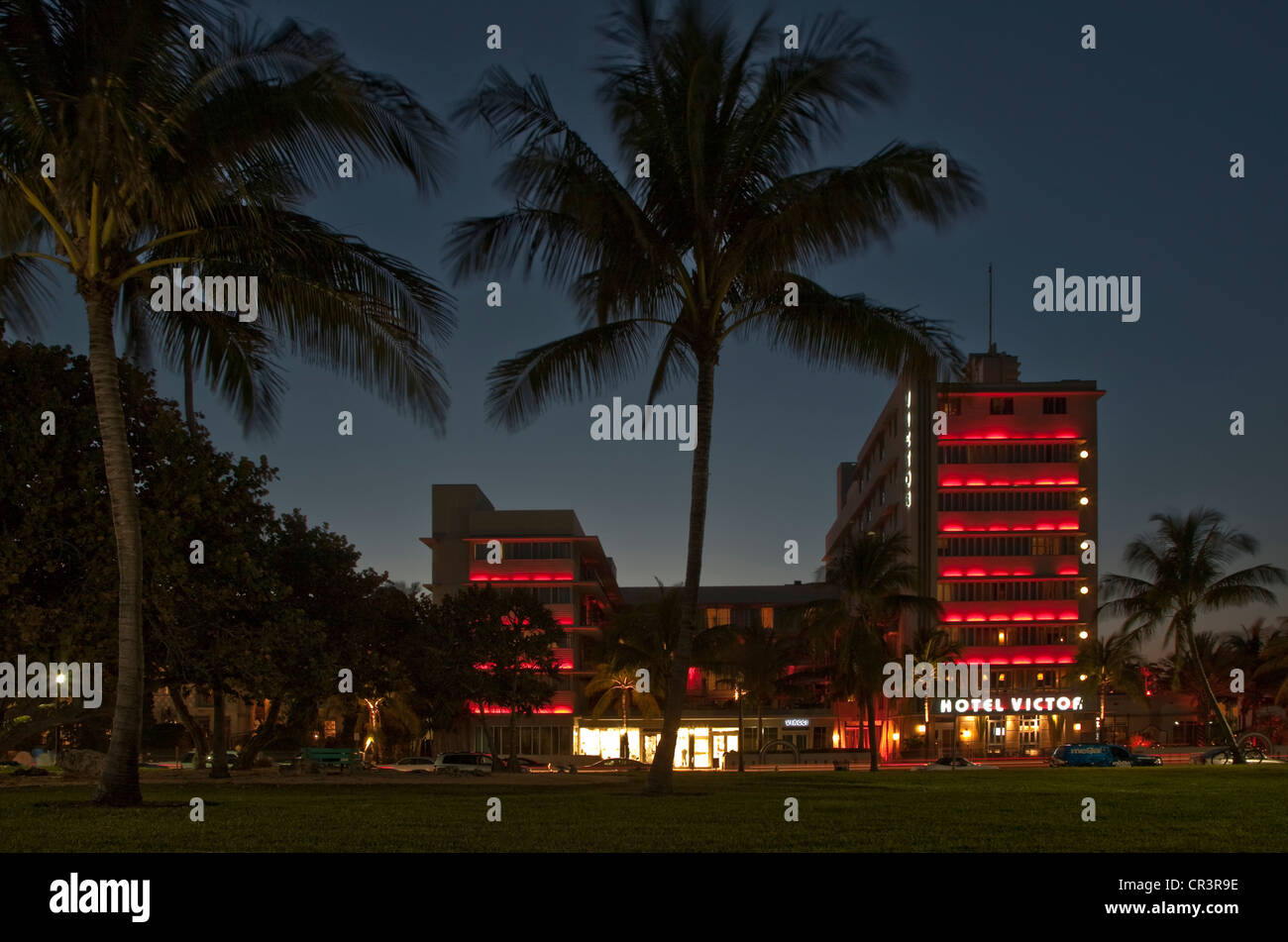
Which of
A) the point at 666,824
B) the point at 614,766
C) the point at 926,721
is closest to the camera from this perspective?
the point at 666,824

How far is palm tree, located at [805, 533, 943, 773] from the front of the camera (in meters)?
50.8

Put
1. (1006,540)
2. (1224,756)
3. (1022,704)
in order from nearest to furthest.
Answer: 1. (1224,756)
2. (1022,704)
3. (1006,540)

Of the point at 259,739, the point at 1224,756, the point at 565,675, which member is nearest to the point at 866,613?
the point at 1224,756

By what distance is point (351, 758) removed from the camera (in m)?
57.2

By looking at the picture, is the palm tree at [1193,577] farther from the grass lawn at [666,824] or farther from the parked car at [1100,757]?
the grass lawn at [666,824]

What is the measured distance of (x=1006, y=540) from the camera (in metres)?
81.7

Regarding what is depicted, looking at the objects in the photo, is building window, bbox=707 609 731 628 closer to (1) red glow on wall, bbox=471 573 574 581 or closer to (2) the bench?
(1) red glow on wall, bbox=471 573 574 581

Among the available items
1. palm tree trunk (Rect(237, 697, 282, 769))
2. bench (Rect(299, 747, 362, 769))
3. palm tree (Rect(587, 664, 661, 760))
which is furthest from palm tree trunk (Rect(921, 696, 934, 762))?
palm tree trunk (Rect(237, 697, 282, 769))

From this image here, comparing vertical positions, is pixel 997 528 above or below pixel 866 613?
above

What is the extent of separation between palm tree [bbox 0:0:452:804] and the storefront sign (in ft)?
225

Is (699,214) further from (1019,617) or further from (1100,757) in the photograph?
(1019,617)

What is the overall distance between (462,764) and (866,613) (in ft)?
61.1

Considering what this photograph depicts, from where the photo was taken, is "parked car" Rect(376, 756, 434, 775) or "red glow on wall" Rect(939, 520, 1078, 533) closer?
"parked car" Rect(376, 756, 434, 775)
